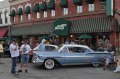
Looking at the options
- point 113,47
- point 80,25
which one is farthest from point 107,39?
point 80,25

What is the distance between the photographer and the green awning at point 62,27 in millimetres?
34438

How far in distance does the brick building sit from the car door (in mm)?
9372

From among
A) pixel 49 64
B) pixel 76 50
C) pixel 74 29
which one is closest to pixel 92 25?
pixel 74 29

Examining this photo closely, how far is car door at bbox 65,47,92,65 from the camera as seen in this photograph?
19.8 meters

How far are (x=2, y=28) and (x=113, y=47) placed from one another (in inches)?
972

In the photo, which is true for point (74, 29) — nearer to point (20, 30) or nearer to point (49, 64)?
point (20, 30)

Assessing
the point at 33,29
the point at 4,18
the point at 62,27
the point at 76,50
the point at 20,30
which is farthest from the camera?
the point at 4,18

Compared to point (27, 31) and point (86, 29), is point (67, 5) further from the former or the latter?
point (27, 31)

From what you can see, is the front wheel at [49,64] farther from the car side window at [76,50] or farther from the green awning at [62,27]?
the green awning at [62,27]

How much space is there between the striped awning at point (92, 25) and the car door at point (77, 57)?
30.9ft

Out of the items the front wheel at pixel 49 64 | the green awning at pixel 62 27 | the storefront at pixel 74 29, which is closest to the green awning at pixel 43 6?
the storefront at pixel 74 29

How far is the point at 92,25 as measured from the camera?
3117 cm

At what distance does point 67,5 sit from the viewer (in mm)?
35344

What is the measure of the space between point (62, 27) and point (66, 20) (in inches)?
33.0
